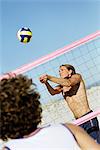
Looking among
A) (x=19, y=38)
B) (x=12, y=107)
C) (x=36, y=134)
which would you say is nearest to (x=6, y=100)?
(x=12, y=107)

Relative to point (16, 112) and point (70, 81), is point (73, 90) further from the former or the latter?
point (16, 112)

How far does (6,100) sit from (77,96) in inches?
174

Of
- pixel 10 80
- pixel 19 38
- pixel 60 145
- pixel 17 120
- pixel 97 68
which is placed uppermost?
pixel 19 38

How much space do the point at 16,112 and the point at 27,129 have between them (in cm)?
9

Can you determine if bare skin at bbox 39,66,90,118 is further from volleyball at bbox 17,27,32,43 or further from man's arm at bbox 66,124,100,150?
man's arm at bbox 66,124,100,150

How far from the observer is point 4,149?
2.04 meters

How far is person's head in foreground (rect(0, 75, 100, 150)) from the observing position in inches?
80.2

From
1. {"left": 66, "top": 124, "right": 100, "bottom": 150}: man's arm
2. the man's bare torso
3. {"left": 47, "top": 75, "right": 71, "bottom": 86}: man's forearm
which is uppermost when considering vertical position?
{"left": 47, "top": 75, "right": 71, "bottom": 86}: man's forearm

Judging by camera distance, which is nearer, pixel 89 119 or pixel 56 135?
pixel 56 135

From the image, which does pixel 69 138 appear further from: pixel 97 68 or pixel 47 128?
pixel 97 68

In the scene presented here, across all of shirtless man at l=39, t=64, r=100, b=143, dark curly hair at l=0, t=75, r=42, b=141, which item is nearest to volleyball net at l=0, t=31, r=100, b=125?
shirtless man at l=39, t=64, r=100, b=143

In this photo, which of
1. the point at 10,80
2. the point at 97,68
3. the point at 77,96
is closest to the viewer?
the point at 10,80

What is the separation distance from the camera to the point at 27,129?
2090 mm

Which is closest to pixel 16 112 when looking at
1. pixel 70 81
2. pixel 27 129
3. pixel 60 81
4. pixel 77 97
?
pixel 27 129
